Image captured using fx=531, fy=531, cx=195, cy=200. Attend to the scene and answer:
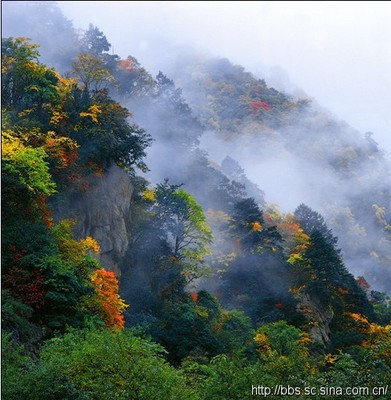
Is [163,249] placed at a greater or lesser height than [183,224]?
lesser

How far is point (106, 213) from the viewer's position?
20156 millimetres

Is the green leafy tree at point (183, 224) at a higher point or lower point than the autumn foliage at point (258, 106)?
lower

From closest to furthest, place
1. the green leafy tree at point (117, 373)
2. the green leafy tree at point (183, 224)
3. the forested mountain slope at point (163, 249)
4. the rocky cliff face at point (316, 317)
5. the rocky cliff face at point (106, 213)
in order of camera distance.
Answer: the green leafy tree at point (117, 373), the forested mountain slope at point (163, 249), the rocky cliff face at point (106, 213), the rocky cliff face at point (316, 317), the green leafy tree at point (183, 224)

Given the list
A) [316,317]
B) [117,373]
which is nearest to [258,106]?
[316,317]

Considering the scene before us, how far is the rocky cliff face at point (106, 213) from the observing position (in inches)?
759

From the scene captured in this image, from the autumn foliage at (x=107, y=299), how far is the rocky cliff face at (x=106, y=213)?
11.2ft

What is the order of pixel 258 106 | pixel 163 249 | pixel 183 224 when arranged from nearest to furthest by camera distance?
pixel 163 249
pixel 183 224
pixel 258 106

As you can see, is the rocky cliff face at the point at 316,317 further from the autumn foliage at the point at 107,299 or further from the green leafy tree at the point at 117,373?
the green leafy tree at the point at 117,373

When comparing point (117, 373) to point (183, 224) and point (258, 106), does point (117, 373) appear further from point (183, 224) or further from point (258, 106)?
point (258, 106)

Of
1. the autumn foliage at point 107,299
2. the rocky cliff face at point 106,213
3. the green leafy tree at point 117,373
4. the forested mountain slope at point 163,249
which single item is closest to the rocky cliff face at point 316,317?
the forested mountain slope at point 163,249

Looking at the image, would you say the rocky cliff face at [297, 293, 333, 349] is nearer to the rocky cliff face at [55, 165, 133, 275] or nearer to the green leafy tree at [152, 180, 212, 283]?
the green leafy tree at [152, 180, 212, 283]

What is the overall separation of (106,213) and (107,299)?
5.43 metres

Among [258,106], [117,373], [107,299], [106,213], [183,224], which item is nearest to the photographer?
[117,373]

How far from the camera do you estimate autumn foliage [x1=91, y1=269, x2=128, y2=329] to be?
1488 centimetres
